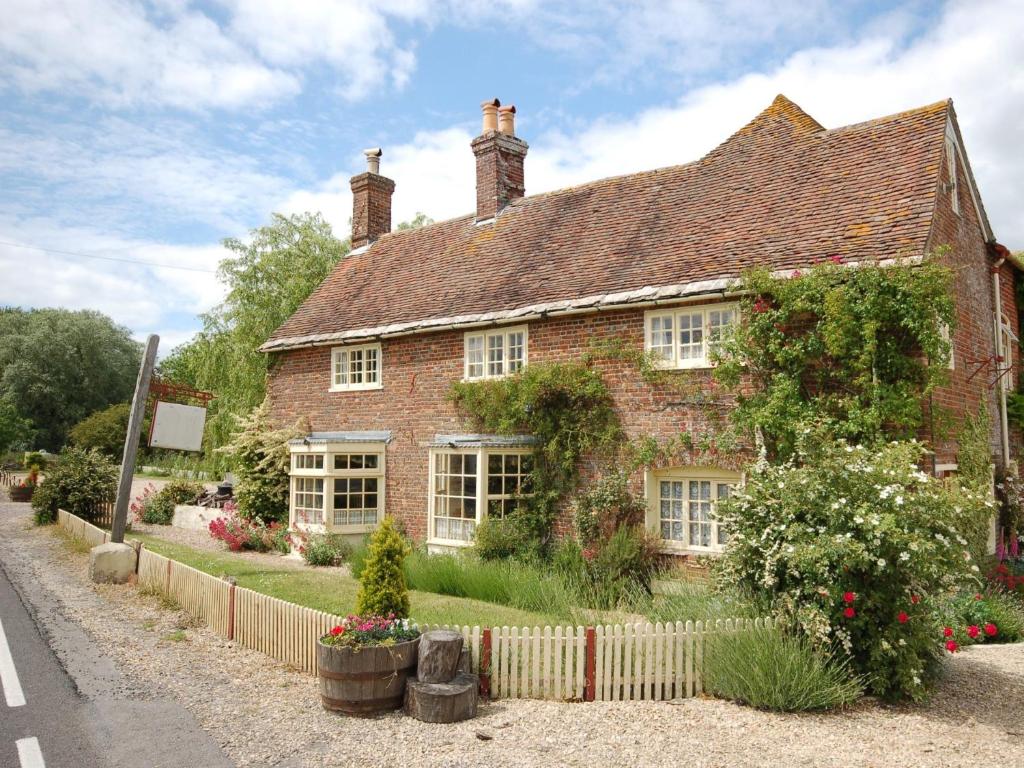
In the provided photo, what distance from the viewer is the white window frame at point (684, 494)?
12719 millimetres

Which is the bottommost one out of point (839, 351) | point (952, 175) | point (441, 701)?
point (441, 701)

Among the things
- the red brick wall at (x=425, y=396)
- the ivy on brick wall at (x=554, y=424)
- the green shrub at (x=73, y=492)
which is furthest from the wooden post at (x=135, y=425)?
the green shrub at (x=73, y=492)

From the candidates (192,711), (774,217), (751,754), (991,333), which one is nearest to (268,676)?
(192,711)

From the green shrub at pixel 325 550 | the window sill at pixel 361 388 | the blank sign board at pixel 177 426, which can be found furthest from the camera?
the window sill at pixel 361 388

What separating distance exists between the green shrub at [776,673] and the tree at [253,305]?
76.6 ft

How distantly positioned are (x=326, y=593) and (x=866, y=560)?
8436 millimetres

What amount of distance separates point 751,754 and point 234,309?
1067 inches

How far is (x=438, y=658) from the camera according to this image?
299 inches

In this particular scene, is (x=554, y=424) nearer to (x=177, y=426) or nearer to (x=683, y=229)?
(x=683, y=229)

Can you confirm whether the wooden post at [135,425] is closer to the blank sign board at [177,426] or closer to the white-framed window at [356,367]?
the blank sign board at [177,426]

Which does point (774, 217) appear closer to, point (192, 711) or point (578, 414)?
point (578, 414)

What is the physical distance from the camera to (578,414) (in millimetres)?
14320

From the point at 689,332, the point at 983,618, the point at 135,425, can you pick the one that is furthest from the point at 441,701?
the point at 135,425

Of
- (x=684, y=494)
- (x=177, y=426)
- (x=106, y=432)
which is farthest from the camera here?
(x=106, y=432)
